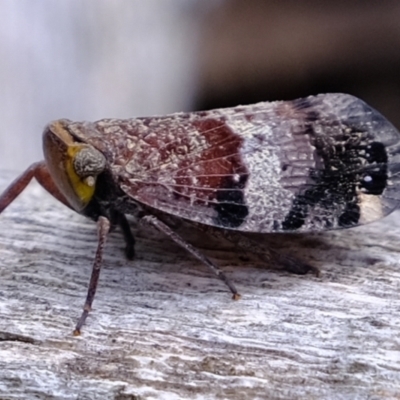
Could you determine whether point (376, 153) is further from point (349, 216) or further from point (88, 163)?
point (88, 163)

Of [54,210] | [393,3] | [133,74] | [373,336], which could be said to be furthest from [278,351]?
[393,3]

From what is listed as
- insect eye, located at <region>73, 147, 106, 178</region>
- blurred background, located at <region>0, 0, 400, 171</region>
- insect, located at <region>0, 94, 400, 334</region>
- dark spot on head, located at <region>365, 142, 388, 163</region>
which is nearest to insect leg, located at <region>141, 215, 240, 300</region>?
insect, located at <region>0, 94, 400, 334</region>

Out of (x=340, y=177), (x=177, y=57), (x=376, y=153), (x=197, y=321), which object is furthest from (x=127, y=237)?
(x=177, y=57)

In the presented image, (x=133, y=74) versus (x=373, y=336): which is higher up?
(x=373, y=336)

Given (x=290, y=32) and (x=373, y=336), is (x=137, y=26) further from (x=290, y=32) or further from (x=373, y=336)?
(x=373, y=336)

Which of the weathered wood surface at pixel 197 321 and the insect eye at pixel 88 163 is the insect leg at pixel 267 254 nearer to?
the weathered wood surface at pixel 197 321

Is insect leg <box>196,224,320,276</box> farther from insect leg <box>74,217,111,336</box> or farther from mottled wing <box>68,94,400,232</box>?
insect leg <box>74,217,111,336</box>

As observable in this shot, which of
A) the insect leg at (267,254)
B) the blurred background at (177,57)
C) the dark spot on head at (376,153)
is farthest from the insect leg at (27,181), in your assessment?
the blurred background at (177,57)
